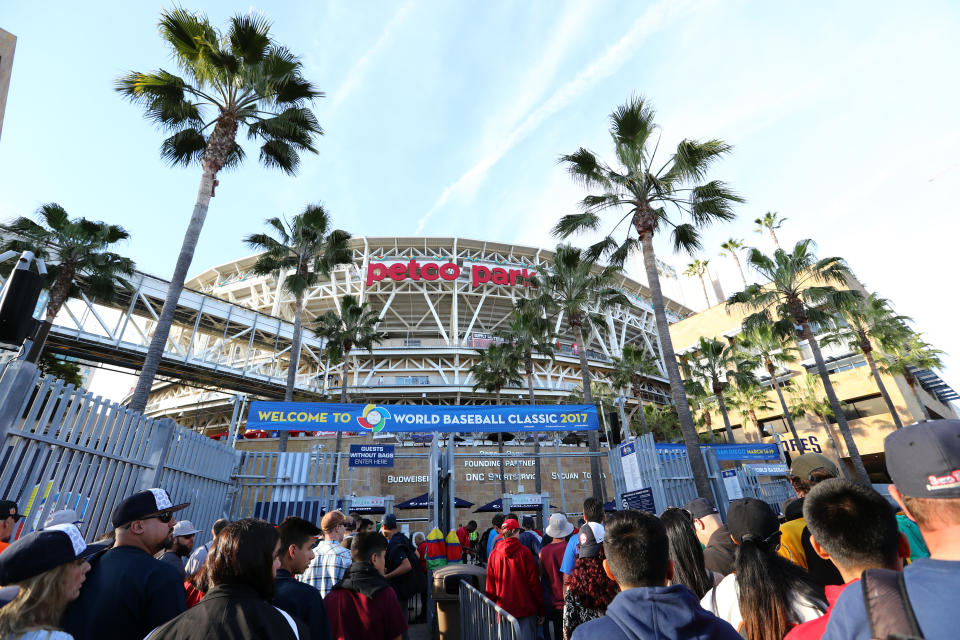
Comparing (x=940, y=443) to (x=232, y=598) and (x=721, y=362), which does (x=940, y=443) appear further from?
(x=721, y=362)

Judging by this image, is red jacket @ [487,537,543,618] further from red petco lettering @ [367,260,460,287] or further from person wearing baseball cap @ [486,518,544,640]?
red petco lettering @ [367,260,460,287]

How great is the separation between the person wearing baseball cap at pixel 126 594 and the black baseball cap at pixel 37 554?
37 centimetres

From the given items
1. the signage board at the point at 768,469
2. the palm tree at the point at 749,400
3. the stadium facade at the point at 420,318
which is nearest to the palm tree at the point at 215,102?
the signage board at the point at 768,469

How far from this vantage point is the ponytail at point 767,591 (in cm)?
230

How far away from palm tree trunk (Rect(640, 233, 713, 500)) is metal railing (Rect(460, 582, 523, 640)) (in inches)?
313

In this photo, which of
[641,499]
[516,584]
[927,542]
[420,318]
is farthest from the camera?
[420,318]

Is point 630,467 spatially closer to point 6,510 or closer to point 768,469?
point 6,510

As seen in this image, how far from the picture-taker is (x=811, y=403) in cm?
3578

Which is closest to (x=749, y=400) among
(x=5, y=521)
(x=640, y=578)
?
(x=640, y=578)

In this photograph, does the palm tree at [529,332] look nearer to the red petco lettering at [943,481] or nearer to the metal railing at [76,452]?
the metal railing at [76,452]

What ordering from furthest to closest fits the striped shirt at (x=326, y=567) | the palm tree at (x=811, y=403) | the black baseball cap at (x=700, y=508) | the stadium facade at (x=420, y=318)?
the stadium facade at (x=420, y=318), the palm tree at (x=811, y=403), the striped shirt at (x=326, y=567), the black baseball cap at (x=700, y=508)

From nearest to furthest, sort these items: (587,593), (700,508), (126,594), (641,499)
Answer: (126,594) < (587,593) < (700,508) < (641,499)

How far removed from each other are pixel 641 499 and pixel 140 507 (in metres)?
8.99

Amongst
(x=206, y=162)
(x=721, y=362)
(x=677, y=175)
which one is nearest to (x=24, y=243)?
(x=206, y=162)
